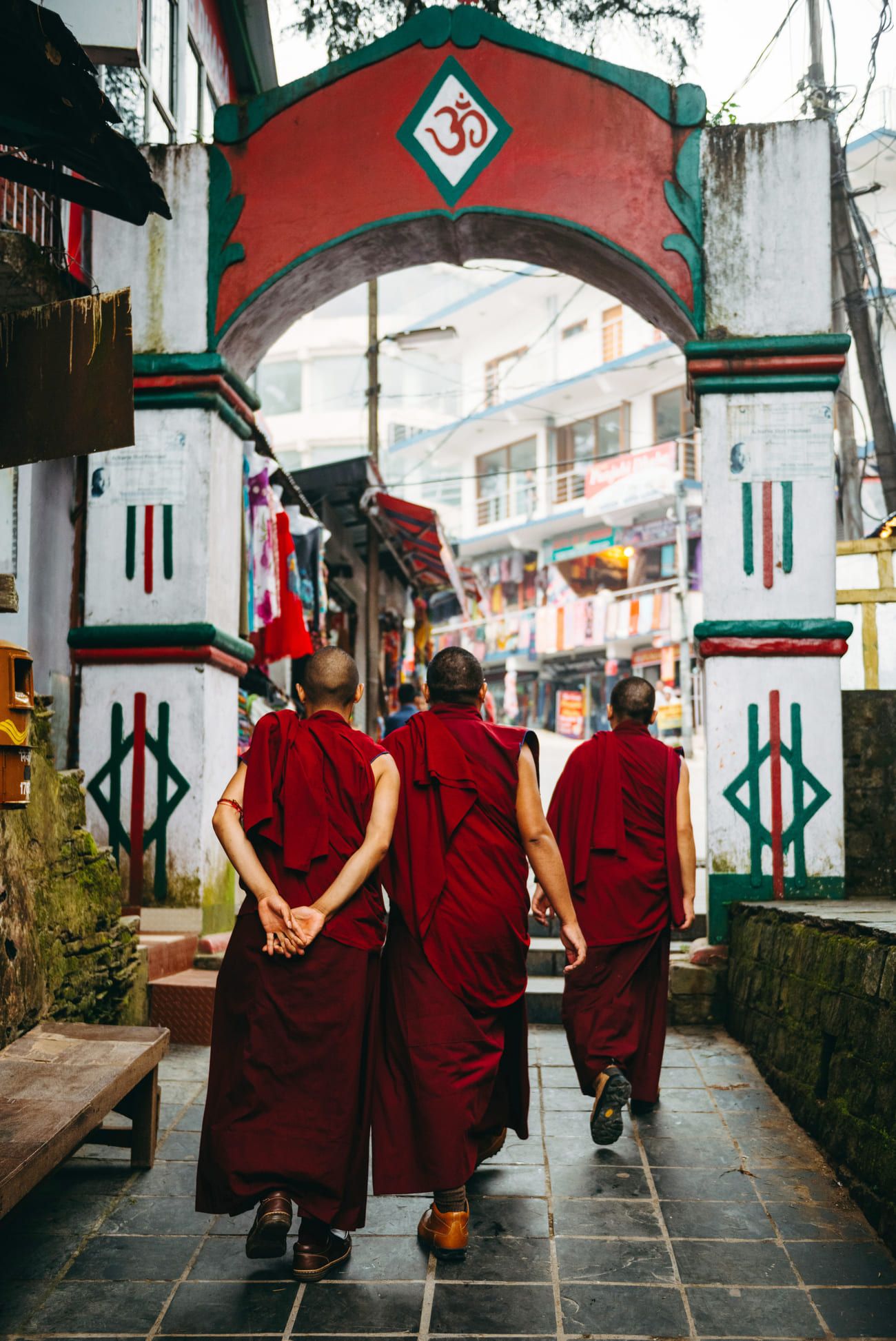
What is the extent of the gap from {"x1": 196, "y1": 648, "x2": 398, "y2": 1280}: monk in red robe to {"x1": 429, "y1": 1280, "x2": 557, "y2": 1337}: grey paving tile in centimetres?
36

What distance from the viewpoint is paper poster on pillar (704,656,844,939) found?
6316 millimetres

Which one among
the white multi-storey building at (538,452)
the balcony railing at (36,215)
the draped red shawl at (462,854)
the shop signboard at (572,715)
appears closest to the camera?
the draped red shawl at (462,854)

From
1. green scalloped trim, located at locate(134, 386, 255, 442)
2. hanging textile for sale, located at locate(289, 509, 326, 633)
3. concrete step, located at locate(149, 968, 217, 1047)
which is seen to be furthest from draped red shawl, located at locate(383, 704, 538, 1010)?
hanging textile for sale, located at locate(289, 509, 326, 633)

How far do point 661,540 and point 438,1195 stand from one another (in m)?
28.0

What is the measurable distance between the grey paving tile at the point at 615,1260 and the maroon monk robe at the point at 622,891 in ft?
3.82

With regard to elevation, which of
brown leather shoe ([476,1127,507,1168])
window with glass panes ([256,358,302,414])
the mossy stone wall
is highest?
window with glass panes ([256,358,302,414])

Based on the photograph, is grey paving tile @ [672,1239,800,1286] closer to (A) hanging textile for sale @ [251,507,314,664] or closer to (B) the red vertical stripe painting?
(B) the red vertical stripe painting

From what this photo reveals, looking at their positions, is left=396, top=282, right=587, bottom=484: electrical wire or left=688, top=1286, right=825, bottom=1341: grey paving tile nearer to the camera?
left=688, top=1286, right=825, bottom=1341: grey paving tile

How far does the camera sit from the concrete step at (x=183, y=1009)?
19.1 ft

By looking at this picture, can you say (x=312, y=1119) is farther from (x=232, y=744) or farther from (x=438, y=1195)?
(x=232, y=744)

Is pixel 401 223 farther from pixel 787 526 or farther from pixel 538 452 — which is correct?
pixel 538 452

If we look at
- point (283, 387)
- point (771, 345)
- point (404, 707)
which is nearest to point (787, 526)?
point (771, 345)

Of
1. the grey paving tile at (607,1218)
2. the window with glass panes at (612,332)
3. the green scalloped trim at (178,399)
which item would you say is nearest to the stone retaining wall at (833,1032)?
the grey paving tile at (607,1218)

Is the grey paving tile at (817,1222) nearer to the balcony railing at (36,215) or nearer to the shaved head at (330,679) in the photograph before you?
the shaved head at (330,679)
